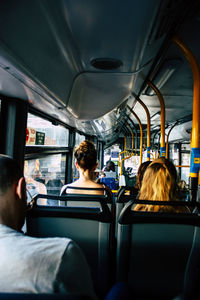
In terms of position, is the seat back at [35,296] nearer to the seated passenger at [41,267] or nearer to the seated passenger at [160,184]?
the seated passenger at [41,267]

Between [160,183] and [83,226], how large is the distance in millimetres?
788

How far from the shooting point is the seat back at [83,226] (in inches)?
54.4

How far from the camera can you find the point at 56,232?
1.43 meters

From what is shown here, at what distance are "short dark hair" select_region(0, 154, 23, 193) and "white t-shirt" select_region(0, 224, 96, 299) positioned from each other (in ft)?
0.84

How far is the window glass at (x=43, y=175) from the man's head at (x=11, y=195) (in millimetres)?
1668

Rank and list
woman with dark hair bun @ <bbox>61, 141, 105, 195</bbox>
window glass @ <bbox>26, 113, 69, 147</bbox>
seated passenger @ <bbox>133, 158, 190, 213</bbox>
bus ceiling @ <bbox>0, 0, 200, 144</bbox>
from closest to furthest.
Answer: bus ceiling @ <bbox>0, 0, 200, 144</bbox>
seated passenger @ <bbox>133, 158, 190, 213</bbox>
woman with dark hair bun @ <bbox>61, 141, 105, 195</bbox>
window glass @ <bbox>26, 113, 69, 147</bbox>

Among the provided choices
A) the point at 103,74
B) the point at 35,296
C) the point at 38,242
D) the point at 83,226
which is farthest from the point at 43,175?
the point at 35,296

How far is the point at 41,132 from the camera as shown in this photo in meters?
3.46

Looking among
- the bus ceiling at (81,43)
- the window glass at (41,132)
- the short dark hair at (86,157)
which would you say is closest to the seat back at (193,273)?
the bus ceiling at (81,43)

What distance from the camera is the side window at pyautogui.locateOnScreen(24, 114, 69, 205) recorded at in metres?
3.15

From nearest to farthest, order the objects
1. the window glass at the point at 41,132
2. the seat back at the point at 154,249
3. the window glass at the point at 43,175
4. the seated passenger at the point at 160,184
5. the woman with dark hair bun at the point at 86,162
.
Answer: the seat back at the point at 154,249 < the seated passenger at the point at 160,184 < the woman with dark hair bun at the point at 86,162 < the window glass at the point at 41,132 < the window glass at the point at 43,175

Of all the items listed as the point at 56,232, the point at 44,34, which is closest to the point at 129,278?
the point at 56,232

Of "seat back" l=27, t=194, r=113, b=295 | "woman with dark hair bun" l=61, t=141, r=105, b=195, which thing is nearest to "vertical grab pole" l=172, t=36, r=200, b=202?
"seat back" l=27, t=194, r=113, b=295

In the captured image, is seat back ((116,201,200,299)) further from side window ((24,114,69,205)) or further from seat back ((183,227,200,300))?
side window ((24,114,69,205))
